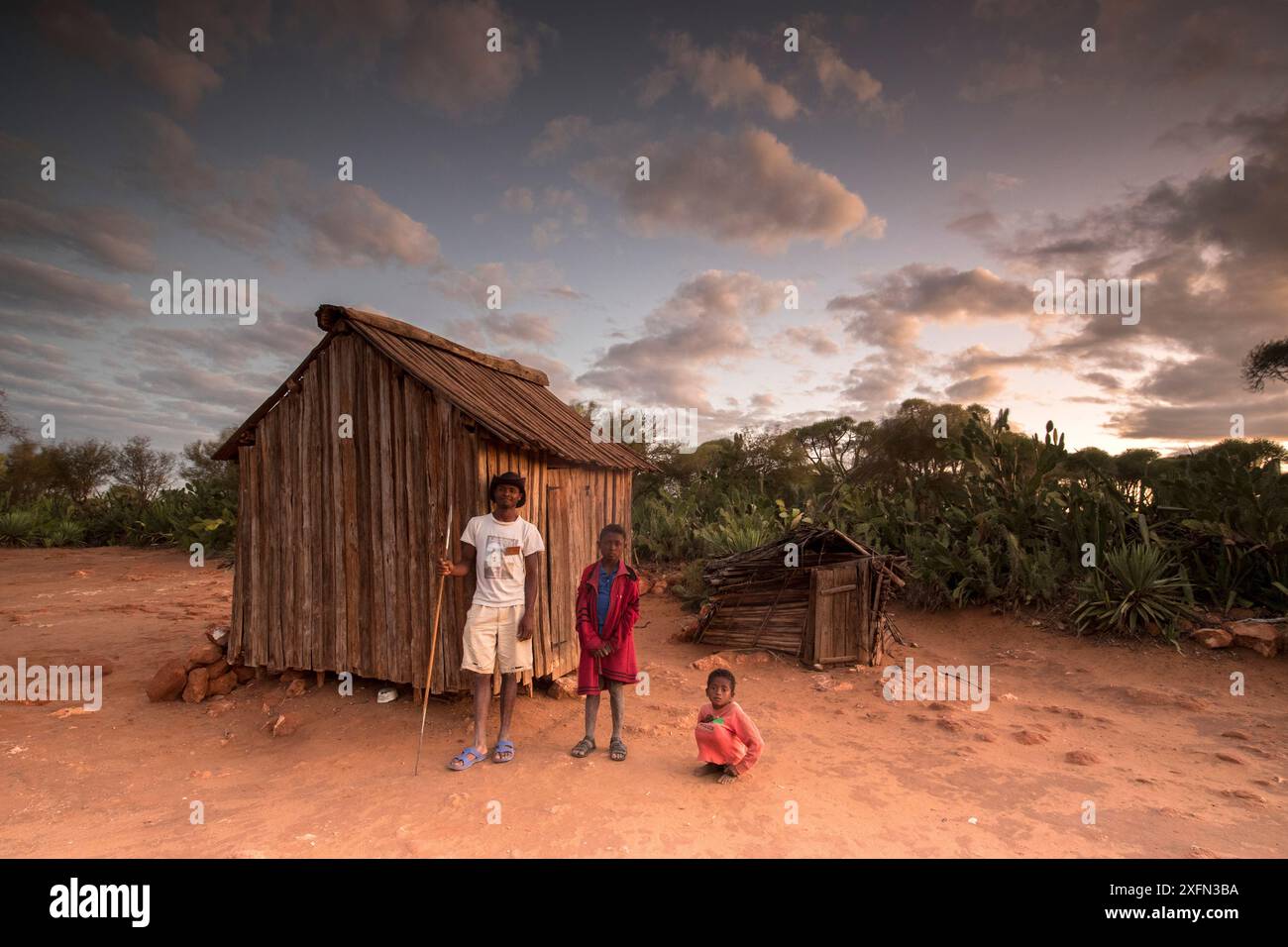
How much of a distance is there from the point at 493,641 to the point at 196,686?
3476 millimetres

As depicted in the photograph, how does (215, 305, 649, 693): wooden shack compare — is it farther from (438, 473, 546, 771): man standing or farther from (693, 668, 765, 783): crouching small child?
(693, 668, 765, 783): crouching small child

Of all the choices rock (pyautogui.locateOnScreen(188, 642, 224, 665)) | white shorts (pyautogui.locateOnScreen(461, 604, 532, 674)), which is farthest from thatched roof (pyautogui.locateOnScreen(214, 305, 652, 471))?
rock (pyautogui.locateOnScreen(188, 642, 224, 665))

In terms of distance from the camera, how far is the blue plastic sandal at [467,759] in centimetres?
449

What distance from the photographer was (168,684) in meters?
6.10

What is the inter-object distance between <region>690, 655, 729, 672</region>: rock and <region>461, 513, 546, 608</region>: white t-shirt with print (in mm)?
3446

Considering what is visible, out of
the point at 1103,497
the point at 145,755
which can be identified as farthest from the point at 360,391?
the point at 1103,497

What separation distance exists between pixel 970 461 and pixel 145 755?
10.7 m

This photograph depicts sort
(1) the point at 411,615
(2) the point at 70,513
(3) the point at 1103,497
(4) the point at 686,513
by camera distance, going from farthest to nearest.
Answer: (2) the point at 70,513 → (4) the point at 686,513 → (3) the point at 1103,497 → (1) the point at 411,615

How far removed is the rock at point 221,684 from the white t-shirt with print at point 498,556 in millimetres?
3353

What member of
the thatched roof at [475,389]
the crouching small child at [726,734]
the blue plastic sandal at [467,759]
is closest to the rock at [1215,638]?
the crouching small child at [726,734]

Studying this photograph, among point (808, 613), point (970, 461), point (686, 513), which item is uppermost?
point (970, 461)

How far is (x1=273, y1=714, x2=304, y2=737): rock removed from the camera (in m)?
5.37

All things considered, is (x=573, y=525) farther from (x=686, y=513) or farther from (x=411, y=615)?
(x=686, y=513)

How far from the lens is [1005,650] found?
8.29m
